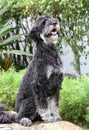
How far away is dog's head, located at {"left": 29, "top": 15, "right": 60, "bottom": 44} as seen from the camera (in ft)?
15.0

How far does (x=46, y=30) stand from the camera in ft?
15.1

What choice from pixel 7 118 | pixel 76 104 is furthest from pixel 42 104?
pixel 76 104

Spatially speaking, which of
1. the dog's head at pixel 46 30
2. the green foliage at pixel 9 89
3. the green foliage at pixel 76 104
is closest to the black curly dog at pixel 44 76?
the dog's head at pixel 46 30

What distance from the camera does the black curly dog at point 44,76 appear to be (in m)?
4.67

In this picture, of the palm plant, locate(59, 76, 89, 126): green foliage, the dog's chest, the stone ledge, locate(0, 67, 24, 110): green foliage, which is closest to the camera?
A: the dog's chest

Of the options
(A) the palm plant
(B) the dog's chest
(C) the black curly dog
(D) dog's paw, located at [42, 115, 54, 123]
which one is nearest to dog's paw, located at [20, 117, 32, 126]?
(C) the black curly dog

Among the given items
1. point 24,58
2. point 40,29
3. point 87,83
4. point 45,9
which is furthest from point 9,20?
point 40,29

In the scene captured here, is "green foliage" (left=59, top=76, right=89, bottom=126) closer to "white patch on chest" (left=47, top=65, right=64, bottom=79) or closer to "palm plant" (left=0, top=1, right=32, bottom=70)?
"white patch on chest" (left=47, top=65, right=64, bottom=79)

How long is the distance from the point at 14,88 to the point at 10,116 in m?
1.30

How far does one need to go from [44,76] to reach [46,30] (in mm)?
489

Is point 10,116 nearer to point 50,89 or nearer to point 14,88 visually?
point 50,89

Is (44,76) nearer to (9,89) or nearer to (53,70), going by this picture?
(53,70)

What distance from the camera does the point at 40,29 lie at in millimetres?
4672

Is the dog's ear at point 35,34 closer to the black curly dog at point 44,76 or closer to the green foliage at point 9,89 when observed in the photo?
the black curly dog at point 44,76
